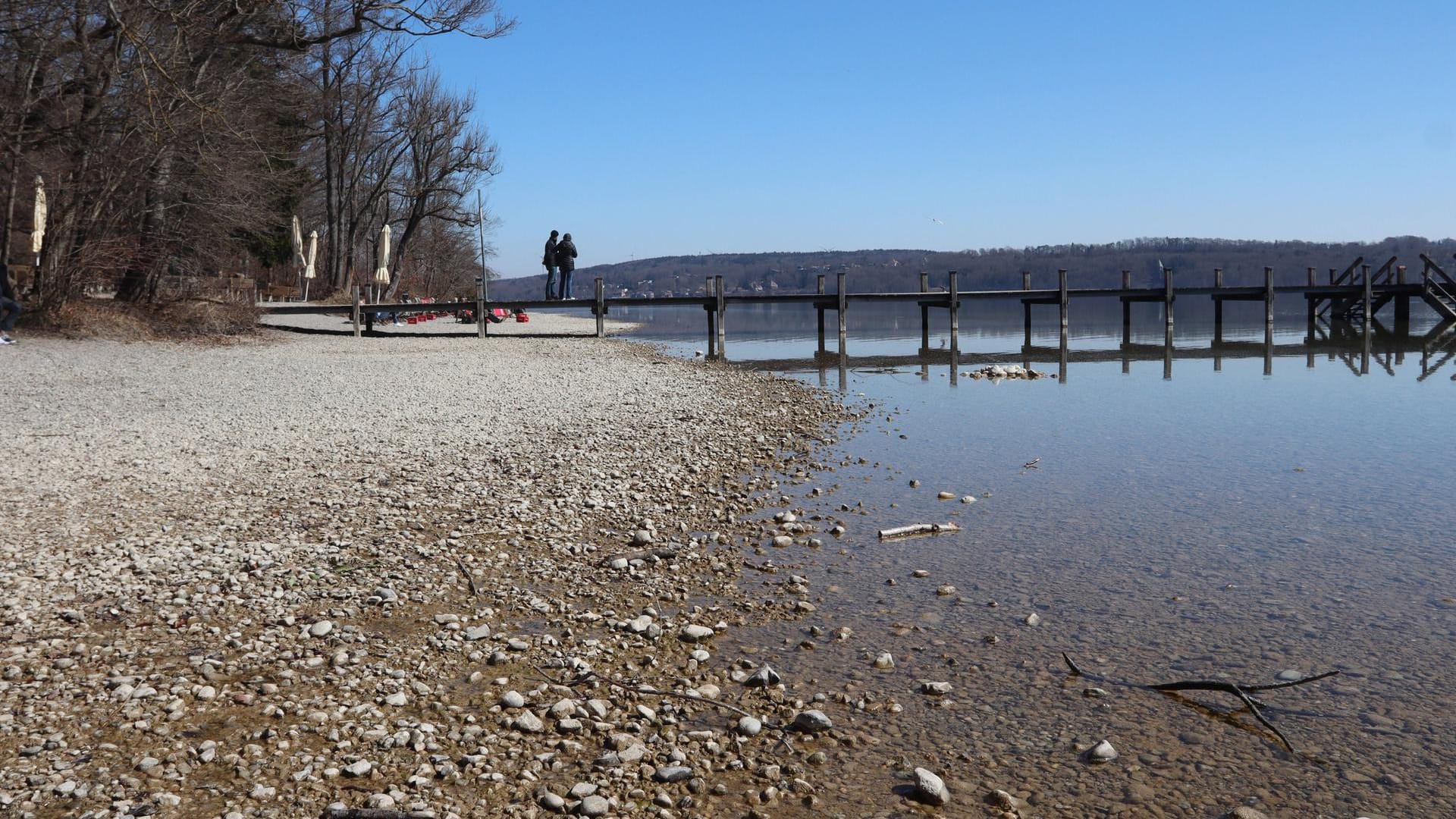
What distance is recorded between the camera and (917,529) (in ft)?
27.5

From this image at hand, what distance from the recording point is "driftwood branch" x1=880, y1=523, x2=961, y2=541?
8.18m

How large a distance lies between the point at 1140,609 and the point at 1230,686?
1.51 metres

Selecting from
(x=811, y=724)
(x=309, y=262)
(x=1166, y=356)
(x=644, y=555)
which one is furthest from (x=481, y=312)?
(x=811, y=724)

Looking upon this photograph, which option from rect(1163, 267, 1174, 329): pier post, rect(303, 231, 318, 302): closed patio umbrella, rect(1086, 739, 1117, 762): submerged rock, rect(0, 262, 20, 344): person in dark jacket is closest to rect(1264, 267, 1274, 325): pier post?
rect(1163, 267, 1174, 329): pier post

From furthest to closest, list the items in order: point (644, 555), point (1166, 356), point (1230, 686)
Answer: point (1166, 356) < point (644, 555) < point (1230, 686)

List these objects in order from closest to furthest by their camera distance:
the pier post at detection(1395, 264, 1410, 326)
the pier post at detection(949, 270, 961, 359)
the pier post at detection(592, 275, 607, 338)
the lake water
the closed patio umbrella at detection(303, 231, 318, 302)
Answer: the lake water, the pier post at detection(949, 270, 961, 359), the pier post at detection(592, 275, 607, 338), the closed patio umbrella at detection(303, 231, 318, 302), the pier post at detection(1395, 264, 1410, 326)

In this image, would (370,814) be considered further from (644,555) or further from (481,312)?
(481,312)

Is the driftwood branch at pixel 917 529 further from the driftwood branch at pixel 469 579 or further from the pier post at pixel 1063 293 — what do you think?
the pier post at pixel 1063 293

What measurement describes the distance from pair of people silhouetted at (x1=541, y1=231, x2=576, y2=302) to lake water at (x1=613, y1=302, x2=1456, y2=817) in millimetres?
17942

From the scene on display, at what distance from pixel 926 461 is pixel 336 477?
20.5 ft

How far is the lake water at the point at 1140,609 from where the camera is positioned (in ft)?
14.5

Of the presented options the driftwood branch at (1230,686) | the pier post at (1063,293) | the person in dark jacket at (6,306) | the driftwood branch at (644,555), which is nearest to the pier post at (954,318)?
the pier post at (1063,293)

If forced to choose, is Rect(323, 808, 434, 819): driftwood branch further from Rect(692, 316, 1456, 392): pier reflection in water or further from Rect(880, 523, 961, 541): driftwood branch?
Rect(692, 316, 1456, 392): pier reflection in water

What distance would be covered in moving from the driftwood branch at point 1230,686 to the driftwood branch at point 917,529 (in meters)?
2.76
